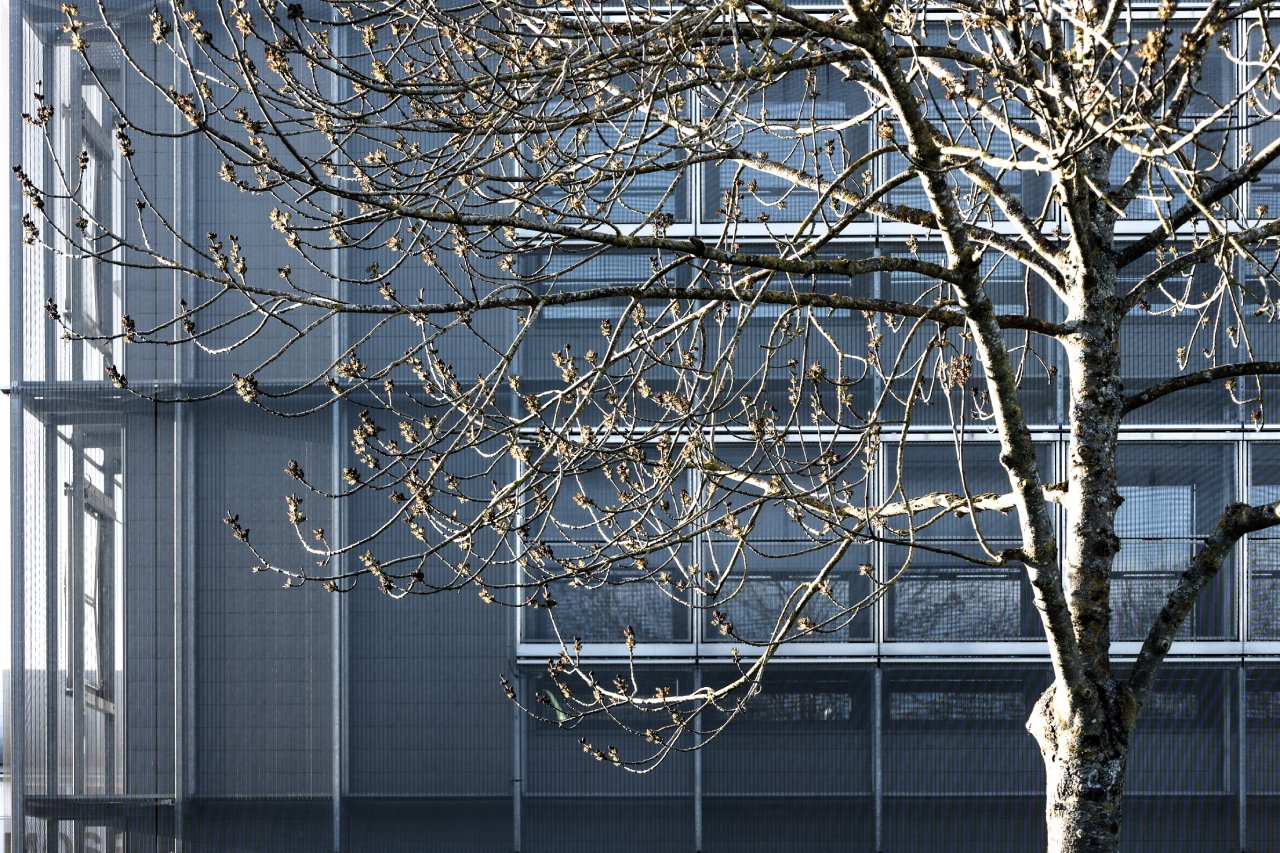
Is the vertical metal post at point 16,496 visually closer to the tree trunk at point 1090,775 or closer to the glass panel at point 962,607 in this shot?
the glass panel at point 962,607

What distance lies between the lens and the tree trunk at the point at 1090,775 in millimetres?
4371

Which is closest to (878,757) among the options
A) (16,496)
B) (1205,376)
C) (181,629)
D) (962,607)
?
(962,607)

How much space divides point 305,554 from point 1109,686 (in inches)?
287

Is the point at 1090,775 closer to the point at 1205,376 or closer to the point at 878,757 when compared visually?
the point at 1205,376

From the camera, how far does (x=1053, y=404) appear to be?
10.0 m

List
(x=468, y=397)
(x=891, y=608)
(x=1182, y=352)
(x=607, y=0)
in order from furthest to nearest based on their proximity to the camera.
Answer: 1. (x=891, y=608)
2. (x=607, y=0)
3. (x=1182, y=352)
4. (x=468, y=397)

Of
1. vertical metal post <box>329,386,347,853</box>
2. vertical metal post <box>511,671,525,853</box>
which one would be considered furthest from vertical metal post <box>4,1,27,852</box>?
vertical metal post <box>511,671,525,853</box>

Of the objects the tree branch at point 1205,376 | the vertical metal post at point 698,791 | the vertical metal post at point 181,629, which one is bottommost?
the vertical metal post at point 698,791

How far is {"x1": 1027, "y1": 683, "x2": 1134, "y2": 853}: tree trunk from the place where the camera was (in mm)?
4371

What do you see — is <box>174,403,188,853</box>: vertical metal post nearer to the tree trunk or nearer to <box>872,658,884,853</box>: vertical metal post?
<box>872,658,884,853</box>: vertical metal post

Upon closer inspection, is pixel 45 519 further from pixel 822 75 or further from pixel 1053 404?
pixel 1053 404

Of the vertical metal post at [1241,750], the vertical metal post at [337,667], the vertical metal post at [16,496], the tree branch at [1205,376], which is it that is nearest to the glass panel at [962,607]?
the vertical metal post at [1241,750]

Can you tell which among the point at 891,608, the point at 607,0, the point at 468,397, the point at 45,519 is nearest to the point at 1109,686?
the point at 468,397

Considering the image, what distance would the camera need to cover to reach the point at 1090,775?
441cm
